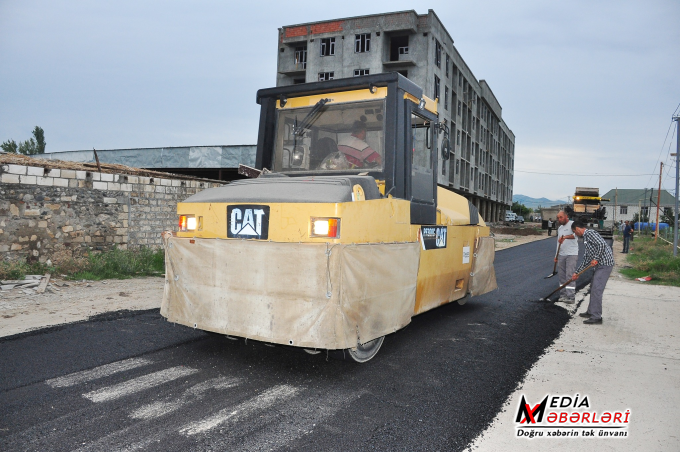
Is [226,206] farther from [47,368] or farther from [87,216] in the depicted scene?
[87,216]

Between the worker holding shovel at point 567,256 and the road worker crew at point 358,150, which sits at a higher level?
the road worker crew at point 358,150

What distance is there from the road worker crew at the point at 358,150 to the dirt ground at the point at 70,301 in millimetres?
4268

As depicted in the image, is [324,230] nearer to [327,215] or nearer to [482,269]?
[327,215]

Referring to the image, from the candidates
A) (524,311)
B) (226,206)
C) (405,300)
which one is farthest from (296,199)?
(524,311)

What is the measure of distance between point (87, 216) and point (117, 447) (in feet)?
30.3

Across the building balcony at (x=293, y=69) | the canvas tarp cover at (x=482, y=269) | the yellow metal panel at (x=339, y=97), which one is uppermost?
the building balcony at (x=293, y=69)

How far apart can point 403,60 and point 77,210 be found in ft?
109

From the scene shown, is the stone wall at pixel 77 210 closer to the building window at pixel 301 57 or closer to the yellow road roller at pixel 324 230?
the yellow road roller at pixel 324 230

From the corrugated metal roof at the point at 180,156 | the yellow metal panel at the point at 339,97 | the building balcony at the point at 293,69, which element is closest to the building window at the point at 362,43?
the building balcony at the point at 293,69

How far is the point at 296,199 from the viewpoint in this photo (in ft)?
14.0

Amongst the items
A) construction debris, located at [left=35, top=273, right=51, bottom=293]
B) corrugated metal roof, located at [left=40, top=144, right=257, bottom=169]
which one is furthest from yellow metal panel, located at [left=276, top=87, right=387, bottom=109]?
corrugated metal roof, located at [left=40, top=144, right=257, bottom=169]

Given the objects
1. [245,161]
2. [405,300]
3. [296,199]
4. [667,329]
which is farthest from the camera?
[245,161]

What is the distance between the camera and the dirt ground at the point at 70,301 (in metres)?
6.54

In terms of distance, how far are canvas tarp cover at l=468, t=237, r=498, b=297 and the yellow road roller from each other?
147 cm
